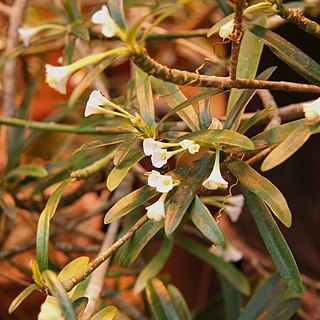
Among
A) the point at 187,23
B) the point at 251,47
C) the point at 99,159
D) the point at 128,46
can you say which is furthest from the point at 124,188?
the point at 187,23

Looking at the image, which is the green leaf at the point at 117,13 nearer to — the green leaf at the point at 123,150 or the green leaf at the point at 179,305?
the green leaf at the point at 123,150

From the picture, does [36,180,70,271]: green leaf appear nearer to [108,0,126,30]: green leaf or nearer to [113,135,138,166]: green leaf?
[113,135,138,166]: green leaf

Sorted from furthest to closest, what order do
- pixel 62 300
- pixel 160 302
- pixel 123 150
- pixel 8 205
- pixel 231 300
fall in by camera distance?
pixel 231 300, pixel 8 205, pixel 160 302, pixel 123 150, pixel 62 300

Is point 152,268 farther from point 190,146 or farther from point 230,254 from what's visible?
point 190,146

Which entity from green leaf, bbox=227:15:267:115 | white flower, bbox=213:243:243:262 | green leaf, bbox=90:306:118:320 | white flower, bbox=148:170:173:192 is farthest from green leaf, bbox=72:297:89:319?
white flower, bbox=213:243:243:262

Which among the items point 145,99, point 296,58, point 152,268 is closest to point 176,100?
point 145,99

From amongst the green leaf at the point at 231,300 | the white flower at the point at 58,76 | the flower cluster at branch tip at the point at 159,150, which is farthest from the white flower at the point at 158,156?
the green leaf at the point at 231,300
